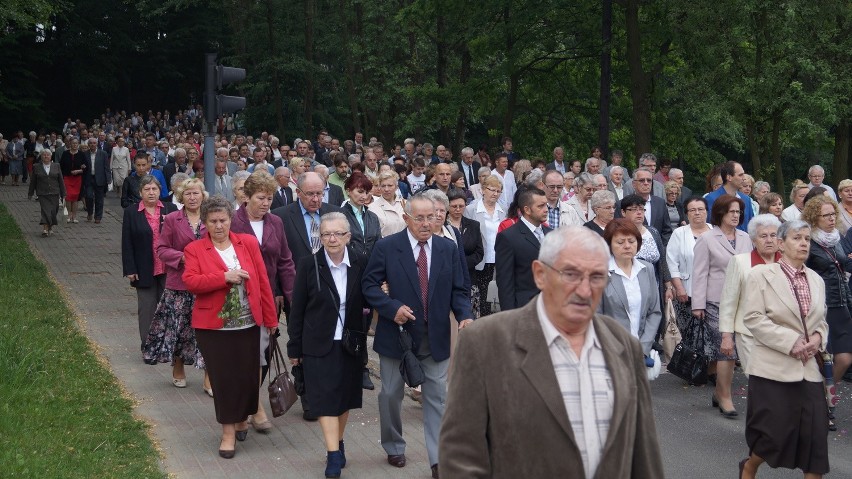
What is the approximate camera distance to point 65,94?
63.5 m

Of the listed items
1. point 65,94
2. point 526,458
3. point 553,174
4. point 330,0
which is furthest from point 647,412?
point 65,94

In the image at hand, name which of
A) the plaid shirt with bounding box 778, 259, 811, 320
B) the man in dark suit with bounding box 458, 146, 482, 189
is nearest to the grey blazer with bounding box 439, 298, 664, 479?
the plaid shirt with bounding box 778, 259, 811, 320

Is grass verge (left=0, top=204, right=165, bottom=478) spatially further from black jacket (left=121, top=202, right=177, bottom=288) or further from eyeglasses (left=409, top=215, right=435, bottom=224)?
eyeglasses (left=409, top=215, right=435, bottom=224)

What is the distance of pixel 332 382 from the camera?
8.34 metres

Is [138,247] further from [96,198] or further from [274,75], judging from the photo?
[274,75]

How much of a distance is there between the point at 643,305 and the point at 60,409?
466 centimetres

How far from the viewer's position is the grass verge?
321 inches

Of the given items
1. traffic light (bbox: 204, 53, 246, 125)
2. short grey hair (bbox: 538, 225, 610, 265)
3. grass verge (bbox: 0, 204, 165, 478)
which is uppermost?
traffic light (bbox: 204, 53, 246, 125)

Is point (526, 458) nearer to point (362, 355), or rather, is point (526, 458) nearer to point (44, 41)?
point (362, 355)

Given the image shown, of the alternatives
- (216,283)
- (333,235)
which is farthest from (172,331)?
(333,235)

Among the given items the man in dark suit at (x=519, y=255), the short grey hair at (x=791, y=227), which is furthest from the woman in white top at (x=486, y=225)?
the short grey hair at (x=791, y=227)

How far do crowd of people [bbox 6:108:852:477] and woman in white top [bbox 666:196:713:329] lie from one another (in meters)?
0.02

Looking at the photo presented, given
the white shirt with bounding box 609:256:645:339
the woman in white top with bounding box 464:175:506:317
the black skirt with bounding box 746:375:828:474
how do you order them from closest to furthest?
the black skirt with bounding box 746:375:828:474, the white shirt with bounding box 609:256:645:339, the woman in white top with bounding box 464:175:506:317

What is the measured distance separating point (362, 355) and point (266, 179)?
2.24 m
